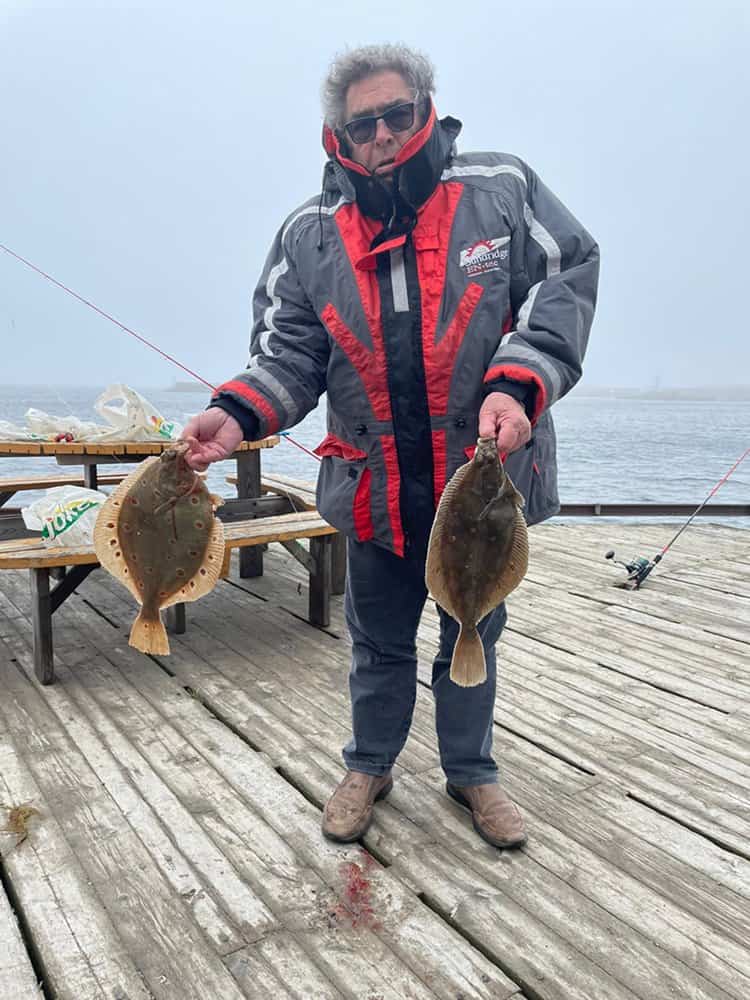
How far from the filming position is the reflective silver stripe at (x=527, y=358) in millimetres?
2180

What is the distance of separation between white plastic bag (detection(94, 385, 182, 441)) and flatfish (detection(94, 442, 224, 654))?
10.3 feet

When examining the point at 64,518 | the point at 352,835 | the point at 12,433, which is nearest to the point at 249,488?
the point at 12,433

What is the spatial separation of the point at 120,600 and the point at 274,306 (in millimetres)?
3307

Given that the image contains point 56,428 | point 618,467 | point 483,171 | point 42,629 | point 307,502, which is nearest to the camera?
point 483,171

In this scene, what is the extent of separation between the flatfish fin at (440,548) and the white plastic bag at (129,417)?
3.37m

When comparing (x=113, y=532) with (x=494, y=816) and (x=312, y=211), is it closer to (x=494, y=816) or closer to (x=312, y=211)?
(x=312, y=211)

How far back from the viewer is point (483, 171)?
94.2 inches

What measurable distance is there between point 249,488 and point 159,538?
12.7 feet

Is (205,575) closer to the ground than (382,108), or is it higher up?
closer to the ground

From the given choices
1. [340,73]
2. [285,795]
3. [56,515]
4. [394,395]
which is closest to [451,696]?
[285,795]

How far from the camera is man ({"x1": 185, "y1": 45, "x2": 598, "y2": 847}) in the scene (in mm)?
2273

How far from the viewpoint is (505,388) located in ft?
7.03

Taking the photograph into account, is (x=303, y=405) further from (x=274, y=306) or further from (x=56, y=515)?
(x=56, y=515)

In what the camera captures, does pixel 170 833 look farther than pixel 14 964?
Yes
